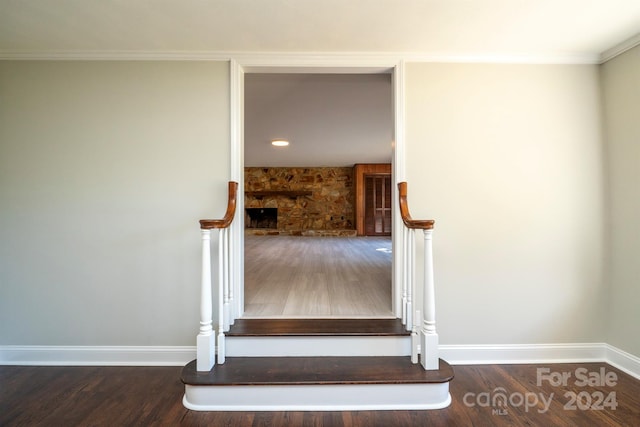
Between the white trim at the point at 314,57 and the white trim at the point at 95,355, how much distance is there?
2.05 m

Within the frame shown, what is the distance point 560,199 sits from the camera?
2.12 metres

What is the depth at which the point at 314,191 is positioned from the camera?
8664 millimetres

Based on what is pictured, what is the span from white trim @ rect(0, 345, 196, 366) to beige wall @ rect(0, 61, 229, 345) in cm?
6

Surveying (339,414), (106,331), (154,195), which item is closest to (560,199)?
(339,414)

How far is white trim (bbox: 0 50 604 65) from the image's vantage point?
80.9 inches

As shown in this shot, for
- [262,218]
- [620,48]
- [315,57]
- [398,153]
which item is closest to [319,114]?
[315,57]

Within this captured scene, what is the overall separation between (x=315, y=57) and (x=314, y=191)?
21.7ft

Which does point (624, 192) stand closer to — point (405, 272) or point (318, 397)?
point (405, 272)

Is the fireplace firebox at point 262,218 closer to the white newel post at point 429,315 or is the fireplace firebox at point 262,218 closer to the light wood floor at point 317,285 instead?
the light wood floor at point 317,285

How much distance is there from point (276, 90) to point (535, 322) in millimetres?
3034

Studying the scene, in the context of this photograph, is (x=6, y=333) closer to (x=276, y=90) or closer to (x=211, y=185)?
(x=211, y=185)

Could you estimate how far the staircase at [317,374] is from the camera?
162cm

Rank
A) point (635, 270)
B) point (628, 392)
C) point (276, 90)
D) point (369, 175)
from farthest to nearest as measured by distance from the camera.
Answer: point (369, 175) → point (276, 90) → point (635, 270) → point (628, 392)

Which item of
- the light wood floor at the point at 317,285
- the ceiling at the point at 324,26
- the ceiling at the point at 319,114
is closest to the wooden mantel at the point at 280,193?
the ceiling at the point at 319,114
